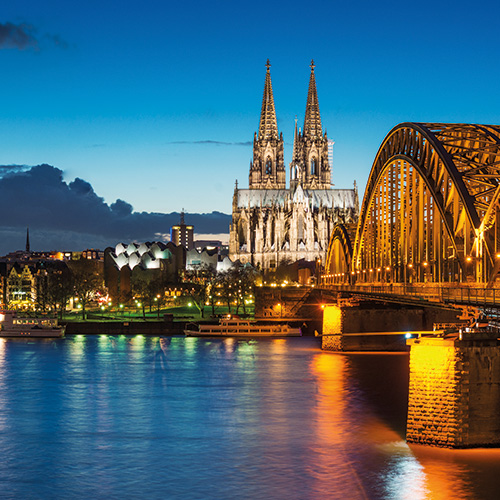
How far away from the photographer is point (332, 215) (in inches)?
7741

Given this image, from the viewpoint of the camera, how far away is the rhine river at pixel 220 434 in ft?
93.2

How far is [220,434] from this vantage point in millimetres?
37438

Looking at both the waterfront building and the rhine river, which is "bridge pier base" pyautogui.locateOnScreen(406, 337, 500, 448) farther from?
the waterfront building

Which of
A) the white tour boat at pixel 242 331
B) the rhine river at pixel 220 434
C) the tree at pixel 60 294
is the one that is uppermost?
the tree at pixel 60 294

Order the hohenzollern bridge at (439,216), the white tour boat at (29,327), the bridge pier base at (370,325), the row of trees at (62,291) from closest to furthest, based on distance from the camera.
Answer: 1. the hohenzollern bridge at (439,216)
2. the bridge pier base at (370,325)
3. the white tour boat at (29,327)
4. the row of trees at (62,291)

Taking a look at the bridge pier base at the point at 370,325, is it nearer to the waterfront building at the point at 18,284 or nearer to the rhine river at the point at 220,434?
the rhine river at the point at 220,434

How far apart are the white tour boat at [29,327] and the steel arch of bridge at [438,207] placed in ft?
115

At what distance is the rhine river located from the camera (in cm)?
2842

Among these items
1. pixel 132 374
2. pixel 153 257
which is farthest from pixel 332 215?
pixel 132 374

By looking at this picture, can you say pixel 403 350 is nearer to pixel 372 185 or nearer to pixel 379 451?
pixel 372 185

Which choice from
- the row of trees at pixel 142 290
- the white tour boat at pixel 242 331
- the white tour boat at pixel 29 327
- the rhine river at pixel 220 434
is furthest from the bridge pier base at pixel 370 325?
the row of trees at pixel 142 290

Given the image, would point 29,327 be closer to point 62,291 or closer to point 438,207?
point 62,291

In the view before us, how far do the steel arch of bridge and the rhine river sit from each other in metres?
7.29

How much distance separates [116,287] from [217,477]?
13377cm
